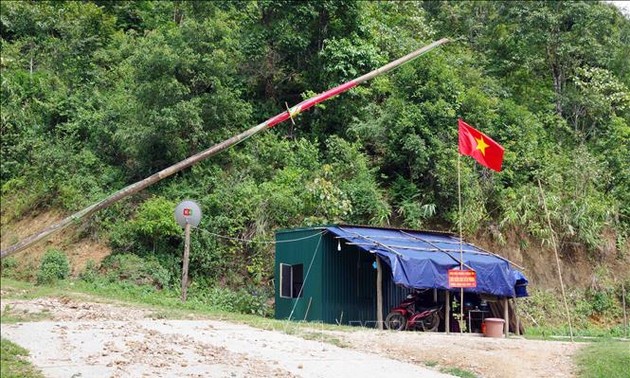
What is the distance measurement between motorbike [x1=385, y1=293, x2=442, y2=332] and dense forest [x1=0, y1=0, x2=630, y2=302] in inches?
185

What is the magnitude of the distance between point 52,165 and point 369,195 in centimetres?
925

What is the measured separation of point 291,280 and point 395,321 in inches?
116

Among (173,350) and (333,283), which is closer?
(173,350)

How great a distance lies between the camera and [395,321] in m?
15.9


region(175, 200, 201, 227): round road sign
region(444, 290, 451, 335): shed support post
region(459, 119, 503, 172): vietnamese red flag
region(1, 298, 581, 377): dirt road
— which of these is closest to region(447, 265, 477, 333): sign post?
region(1, 298, 581, 377): dirt road

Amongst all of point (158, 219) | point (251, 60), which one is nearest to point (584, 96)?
point (251, 60)

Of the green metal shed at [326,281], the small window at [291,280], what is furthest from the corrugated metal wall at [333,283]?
the small window at [291,280]

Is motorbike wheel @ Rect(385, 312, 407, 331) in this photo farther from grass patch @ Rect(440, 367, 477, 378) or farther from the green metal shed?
grass patch @ Rect(440, 367, 477, 378)

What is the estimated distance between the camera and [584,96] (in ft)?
89.2

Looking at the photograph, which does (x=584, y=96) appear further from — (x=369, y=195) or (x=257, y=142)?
(x=257, y=142)

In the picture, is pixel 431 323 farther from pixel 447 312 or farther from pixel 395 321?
pixel 395 321

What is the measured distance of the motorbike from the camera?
52.0ft

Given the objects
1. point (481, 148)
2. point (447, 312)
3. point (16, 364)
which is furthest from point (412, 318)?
point (16, 364)

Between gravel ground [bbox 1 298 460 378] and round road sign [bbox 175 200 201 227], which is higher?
round road sign [bbox 175 200 201 227]
